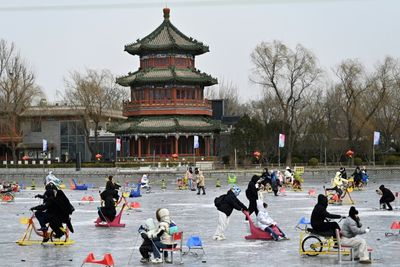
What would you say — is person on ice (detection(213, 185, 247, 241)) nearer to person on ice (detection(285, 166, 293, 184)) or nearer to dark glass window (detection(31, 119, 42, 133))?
person on ice (detection(285, 166, 293, 184))

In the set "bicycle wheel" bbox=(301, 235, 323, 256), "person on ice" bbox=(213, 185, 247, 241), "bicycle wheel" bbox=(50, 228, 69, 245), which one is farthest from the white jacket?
"bicycle wheel" bbox=(50, 228, 69, 245)

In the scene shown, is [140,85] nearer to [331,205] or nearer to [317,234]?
[331,205]

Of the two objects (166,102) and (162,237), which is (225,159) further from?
(162,237)

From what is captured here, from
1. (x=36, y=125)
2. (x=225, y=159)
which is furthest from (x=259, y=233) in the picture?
(x=36, y=125)

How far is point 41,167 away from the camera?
91188 millimetres

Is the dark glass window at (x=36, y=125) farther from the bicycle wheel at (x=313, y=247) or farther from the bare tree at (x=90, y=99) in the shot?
the bicycle wheel at (x=313, y=247)

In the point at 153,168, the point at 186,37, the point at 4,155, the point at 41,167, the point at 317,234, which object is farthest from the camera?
the point at 4,155

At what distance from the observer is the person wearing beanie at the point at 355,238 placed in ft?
57.9

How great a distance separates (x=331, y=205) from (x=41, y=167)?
61381 millimetres

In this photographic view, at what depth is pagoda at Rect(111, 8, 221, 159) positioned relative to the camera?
9438 centimetres

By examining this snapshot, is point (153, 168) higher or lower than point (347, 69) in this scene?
lower

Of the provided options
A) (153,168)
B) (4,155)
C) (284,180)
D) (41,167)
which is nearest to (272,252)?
(284,180)

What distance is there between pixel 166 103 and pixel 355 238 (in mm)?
78267

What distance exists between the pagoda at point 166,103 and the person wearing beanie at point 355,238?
245 ft
